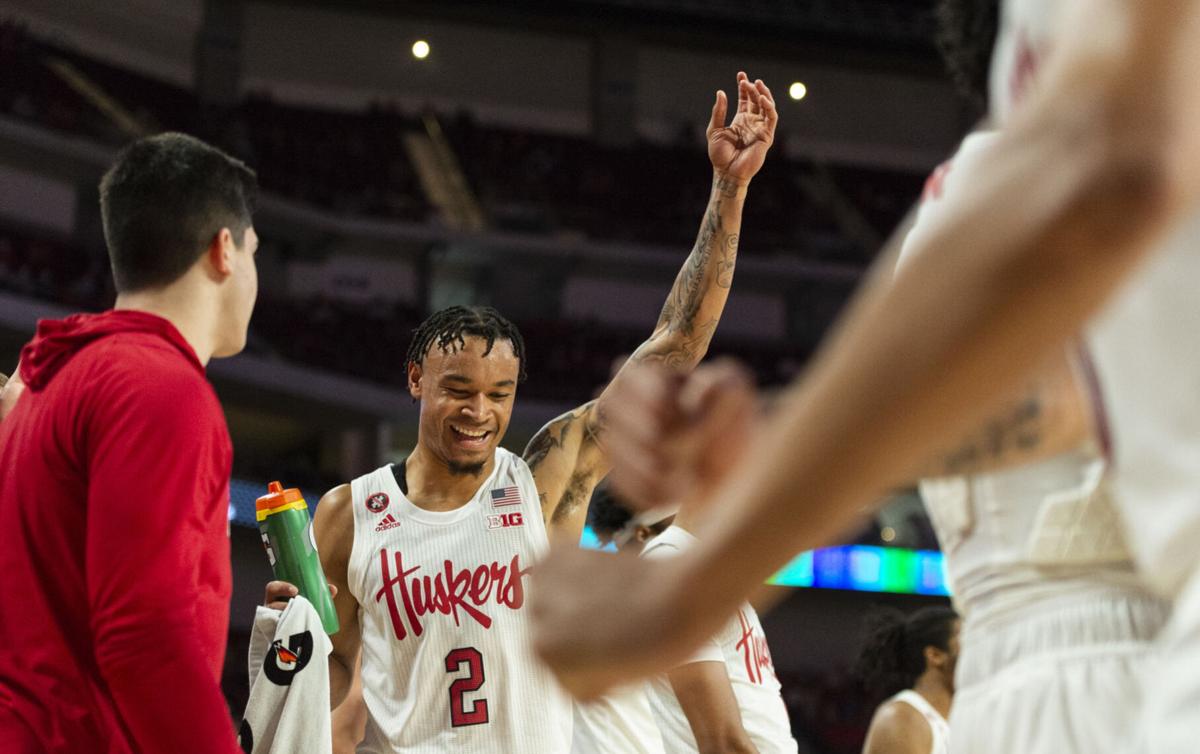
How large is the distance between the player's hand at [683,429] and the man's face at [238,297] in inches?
78.2

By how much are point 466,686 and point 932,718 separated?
7.88 ft

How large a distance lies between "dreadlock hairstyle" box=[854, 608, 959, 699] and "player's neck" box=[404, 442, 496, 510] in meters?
2.58

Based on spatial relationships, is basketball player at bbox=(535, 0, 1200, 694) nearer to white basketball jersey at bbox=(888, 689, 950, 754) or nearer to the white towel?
the white towel

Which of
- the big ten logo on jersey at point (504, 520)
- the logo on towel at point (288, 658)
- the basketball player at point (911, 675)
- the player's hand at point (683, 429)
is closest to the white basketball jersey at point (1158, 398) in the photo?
the player's hand at point (683, 429)

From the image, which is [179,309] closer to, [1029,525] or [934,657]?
[1029,525]

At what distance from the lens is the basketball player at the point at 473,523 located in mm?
3938

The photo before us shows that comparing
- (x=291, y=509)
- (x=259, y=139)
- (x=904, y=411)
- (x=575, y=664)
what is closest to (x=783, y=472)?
(x=904, y=411)

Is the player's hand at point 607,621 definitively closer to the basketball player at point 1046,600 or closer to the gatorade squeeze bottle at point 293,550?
the basketball player at point 1046,600

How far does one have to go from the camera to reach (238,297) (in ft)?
8.89

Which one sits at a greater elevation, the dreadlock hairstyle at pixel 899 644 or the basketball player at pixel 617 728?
the dreadlock hairstyle at pixel 899 644

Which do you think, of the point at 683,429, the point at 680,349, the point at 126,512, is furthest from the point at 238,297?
the point at 683,429

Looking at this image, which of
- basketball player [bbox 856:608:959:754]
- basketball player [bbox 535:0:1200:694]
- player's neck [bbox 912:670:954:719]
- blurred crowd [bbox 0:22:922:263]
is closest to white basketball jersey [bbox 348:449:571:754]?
basketball player [bbox 856:608:959:754]

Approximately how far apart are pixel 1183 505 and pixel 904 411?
35 centimetres

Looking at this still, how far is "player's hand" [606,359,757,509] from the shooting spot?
0.80 metres
